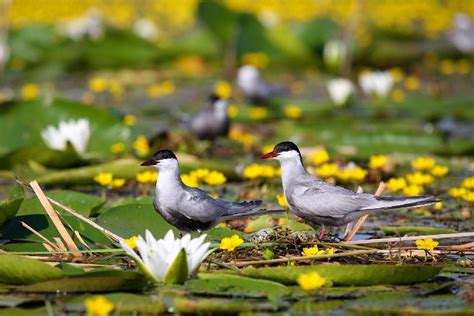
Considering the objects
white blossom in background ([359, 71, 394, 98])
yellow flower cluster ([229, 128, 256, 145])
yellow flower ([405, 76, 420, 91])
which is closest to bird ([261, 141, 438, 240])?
yellow flower cluster ([229, 128, 256, 145])

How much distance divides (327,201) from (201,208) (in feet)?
2.09

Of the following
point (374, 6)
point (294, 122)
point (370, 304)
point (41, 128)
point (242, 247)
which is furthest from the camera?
point (374, 6)

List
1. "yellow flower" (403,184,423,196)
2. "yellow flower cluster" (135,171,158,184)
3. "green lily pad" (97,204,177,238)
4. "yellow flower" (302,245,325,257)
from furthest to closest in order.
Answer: "yellow flower cluster" (135,171,158,184) < "yellow flower" (403,184,423,196) < "green lily pad" (97,204,177,238) < "yellow flower" (302,245,325,257)

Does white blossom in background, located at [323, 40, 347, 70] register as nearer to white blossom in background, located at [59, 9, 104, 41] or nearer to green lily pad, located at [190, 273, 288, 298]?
white blossom in background, located at [59, 9, 104, 41]

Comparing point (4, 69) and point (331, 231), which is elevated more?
point (4, 69)

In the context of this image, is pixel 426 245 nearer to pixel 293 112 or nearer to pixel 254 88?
pixel 293 112

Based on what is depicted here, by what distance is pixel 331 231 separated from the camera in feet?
18.7

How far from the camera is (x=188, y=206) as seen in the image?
496cm

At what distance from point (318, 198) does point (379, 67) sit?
30.4 ft

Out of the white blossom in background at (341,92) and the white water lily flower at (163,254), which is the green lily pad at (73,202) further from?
the white blossom in background at (341,92)

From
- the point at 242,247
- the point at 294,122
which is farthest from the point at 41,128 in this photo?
the point at 242,247

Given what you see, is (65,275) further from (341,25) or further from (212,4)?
(341,25)

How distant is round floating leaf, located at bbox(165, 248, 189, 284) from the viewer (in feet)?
13.5

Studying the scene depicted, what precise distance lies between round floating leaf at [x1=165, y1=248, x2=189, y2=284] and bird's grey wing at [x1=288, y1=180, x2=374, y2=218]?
1.06m
